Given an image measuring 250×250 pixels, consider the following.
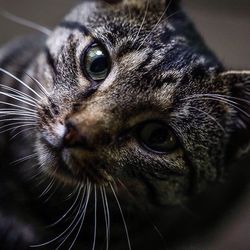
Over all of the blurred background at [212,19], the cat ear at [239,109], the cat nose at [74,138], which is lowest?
the cat nose at [74,138]

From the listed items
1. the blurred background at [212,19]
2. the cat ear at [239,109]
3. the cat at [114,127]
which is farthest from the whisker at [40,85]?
the blurred background at [212,19]

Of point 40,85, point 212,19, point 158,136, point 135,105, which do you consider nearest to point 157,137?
point 158,136

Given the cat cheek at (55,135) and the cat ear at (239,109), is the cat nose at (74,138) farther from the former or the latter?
the cat ear at (239,109)

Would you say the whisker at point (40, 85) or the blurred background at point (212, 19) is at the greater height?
the blurred background at point (212, 19)

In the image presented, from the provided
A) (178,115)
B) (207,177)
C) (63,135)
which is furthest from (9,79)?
(207,177)

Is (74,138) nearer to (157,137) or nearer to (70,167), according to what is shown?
(70,167)

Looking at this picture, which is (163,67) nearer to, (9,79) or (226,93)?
(226,93)

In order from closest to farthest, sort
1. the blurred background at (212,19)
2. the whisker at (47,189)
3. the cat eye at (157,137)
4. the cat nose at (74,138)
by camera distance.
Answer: the cat nose at (74,138) < the cat eye at (157,137) < the whisker at (47,189) < the blurred background at (212,19)
